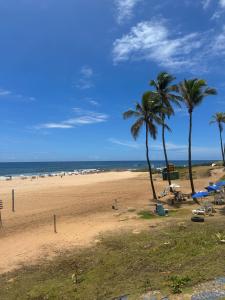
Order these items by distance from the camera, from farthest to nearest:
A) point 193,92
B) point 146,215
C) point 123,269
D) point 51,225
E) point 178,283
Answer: point 193,92, point 146,215, point 51,225, point 123,269, point 178,283

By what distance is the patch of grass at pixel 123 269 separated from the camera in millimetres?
8330

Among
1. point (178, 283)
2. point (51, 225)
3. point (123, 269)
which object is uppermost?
point (178, 283)

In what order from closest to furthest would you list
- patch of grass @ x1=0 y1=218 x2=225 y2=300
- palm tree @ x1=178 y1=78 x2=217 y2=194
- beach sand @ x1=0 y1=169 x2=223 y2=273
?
patch of grass @ x1=0 y1=218 x2=225 y2=300 → beach sand @ x1=0 y1=169 x2=223 y2=273 → palm tree @ x1=178 y1=78 x2=217 y2=194

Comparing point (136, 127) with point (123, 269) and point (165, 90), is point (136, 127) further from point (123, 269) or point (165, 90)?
point (123, 269)

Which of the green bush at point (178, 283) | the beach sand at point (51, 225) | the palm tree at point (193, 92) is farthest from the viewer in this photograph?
the palm tree at point (193, 92)

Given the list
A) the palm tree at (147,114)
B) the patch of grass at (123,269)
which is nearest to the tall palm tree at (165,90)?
the palm tree at (147,114)

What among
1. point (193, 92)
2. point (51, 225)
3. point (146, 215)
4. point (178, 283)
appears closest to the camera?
point (178, 283)

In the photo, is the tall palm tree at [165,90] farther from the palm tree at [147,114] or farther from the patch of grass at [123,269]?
the patch of grass at [123,269]

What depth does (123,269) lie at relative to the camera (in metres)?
10.0

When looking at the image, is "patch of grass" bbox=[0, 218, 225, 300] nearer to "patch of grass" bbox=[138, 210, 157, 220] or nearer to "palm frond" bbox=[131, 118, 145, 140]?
"patch of grass" bbox=[138, 210, 157, 220]

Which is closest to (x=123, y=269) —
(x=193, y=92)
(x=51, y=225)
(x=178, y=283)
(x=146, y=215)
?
(x=178, y=283)

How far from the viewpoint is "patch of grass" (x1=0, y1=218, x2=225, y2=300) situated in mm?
8330

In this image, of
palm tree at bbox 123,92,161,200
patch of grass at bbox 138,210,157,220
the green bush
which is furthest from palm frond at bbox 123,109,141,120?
the green bush

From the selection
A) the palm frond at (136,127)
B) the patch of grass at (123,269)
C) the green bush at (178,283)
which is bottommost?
the patch of grass at (123,269)
